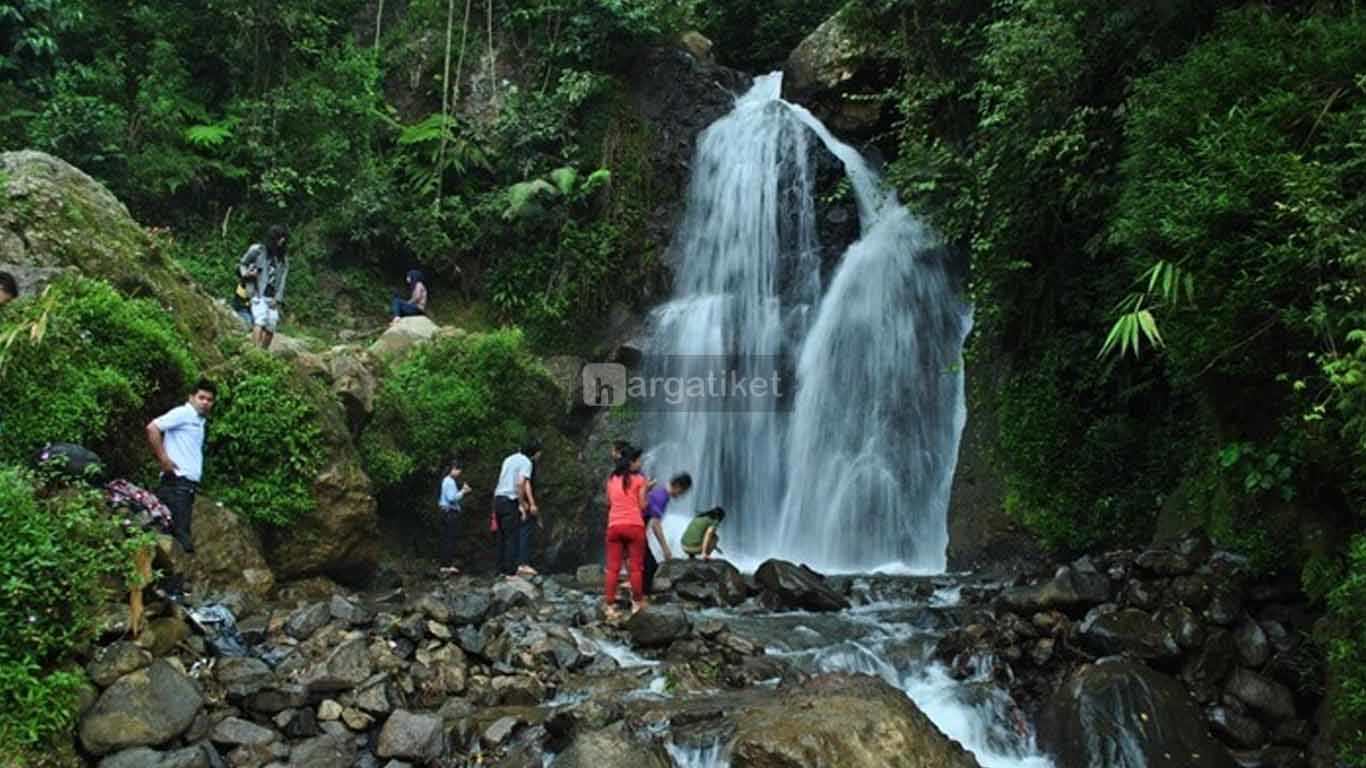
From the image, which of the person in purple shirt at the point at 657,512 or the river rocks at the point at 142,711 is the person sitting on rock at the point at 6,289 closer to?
the river rocks at the point at 142,711

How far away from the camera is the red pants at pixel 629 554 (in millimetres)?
8500

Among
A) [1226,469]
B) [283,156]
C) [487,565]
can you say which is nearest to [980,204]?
[1226,469]

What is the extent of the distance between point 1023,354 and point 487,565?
26.1 ft

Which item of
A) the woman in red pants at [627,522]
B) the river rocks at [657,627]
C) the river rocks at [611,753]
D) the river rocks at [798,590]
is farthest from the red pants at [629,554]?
the river rocks at [611,753]

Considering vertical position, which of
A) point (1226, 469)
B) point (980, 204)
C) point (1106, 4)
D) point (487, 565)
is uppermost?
point (1106, 4)

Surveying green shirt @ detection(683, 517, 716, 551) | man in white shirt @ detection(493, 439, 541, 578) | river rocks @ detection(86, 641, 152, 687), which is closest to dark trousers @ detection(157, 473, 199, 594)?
river rocks @ detection(86, 641, 152, 687)

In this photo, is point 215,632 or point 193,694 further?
point 215,632

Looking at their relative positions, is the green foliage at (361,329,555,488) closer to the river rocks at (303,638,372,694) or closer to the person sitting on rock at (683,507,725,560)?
the person sitting on rock at (683,507,725,560)

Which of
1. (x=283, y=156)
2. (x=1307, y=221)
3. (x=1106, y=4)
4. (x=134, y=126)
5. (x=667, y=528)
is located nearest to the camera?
→ (x=1307, y=221)

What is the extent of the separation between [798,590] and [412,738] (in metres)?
4.59

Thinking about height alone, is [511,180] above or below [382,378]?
above

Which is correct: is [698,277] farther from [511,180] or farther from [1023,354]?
[1023,354]

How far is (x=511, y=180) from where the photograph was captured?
64.2ft

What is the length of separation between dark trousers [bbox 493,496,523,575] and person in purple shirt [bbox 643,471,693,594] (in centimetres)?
168
